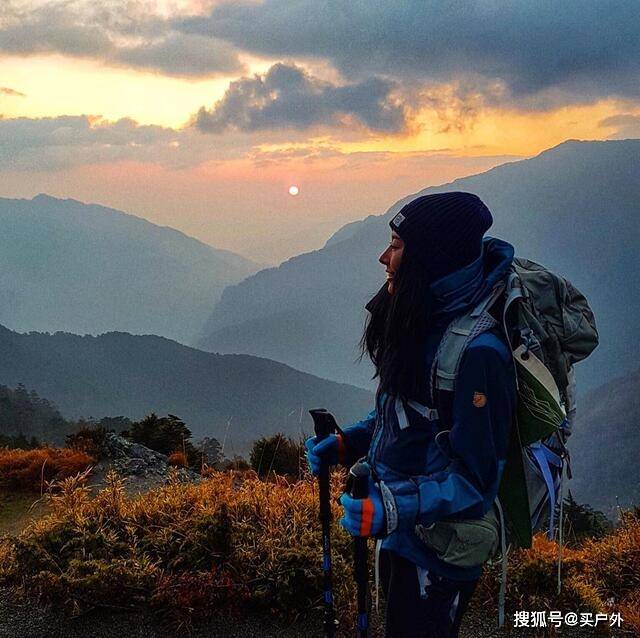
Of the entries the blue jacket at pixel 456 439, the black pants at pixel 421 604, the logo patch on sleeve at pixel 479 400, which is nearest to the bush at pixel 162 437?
the black pants at pixel 421 604

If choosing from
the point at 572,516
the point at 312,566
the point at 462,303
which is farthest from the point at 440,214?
the point at 572,516

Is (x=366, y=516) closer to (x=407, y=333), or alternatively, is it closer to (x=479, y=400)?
(x=479, y=400)

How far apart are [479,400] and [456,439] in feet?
0.51

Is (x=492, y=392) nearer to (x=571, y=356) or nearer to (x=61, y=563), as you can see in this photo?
(x=571, y=356)

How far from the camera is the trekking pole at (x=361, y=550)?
2381 mm

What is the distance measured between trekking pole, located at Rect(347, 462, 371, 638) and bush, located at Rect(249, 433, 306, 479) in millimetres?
6410

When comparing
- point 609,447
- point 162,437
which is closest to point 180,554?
point 162,437

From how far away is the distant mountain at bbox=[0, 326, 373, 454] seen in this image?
15825cm

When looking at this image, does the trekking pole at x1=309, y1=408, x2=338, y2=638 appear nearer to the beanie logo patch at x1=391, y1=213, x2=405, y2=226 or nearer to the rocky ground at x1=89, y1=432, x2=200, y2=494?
the beanie logo patch at x1=391, y1=213, x2=405, y2=226

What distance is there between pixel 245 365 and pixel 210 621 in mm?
180862

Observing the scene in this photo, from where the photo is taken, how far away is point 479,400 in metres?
2.21

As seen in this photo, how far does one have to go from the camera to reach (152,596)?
187 inches

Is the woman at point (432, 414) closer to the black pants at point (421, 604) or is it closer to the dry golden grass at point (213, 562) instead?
the black pants at point (421, 604)

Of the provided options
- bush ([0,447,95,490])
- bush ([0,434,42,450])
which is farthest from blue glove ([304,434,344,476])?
bush ([0,434,42,450])
